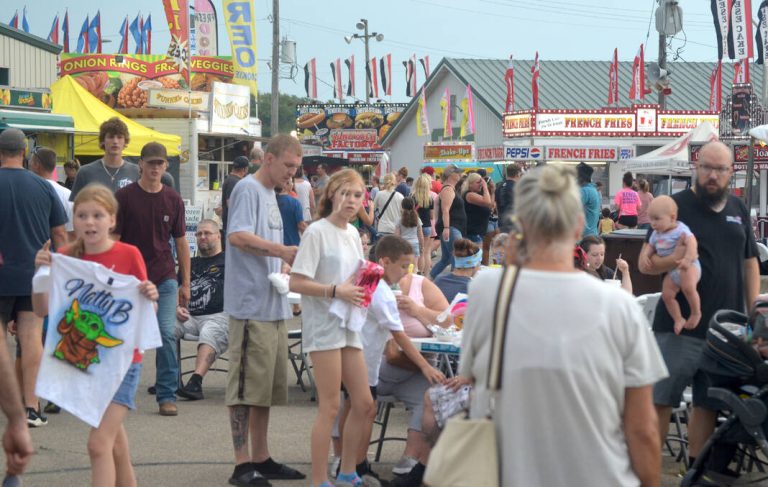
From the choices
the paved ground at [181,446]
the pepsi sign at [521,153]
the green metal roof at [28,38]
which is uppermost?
the green metal roof at [28,38]

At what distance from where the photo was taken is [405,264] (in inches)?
250

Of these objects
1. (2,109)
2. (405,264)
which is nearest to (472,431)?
(405,264)

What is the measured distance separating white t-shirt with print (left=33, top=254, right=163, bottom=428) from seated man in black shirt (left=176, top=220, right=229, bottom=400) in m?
3.41

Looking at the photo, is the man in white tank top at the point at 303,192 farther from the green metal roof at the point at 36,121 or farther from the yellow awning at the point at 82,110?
the yellow awning at the point at 82,110

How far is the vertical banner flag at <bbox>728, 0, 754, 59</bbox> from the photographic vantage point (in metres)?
26.5

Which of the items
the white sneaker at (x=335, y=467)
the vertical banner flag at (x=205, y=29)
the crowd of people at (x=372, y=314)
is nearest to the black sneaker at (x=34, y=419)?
the crowd of people at (x=372, y=314)

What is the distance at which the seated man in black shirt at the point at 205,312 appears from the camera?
8.37 metres

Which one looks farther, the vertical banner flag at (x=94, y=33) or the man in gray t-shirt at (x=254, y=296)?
the vertical banner flag at (x=94, y=33)

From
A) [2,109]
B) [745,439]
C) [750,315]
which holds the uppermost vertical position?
[2,109]

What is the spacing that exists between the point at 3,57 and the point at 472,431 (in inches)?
926

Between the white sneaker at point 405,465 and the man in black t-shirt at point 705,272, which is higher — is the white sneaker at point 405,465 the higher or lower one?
the lower one

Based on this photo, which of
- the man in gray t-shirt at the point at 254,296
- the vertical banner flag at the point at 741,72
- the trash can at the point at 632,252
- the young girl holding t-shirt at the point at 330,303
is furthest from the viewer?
the vertical banner flag at the point at 741,72

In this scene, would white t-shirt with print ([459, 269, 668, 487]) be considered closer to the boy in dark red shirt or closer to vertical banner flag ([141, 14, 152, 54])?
the boy in dark red shirt

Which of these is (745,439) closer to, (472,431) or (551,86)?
(472,431)
